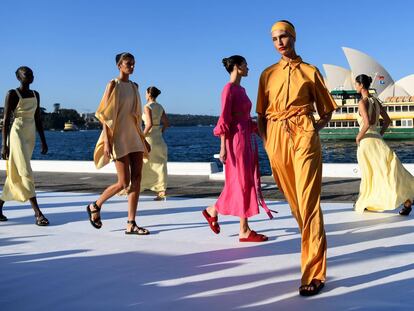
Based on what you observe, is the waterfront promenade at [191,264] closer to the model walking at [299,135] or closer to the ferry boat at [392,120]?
the model walking at [299,135]

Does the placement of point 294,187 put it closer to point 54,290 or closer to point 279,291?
point 279,291

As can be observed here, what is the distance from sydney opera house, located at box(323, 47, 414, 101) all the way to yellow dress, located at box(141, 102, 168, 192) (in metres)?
54.1

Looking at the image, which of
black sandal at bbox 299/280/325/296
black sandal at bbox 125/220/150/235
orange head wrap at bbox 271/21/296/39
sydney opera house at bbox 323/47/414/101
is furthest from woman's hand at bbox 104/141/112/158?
sydney opera house at bbox 323/47/414/101

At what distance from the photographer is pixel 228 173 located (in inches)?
176

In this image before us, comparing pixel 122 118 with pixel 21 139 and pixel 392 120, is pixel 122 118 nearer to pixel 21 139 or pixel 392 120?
pixel 21 139

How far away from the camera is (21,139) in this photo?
5.30 meters

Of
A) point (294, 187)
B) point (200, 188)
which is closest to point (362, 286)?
point (294, 187)

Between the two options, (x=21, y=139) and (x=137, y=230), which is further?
(x=21, y=139)

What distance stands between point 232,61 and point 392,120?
53.7m

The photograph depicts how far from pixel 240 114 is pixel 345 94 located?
2168 inches

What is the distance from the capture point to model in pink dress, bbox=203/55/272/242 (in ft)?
14.3

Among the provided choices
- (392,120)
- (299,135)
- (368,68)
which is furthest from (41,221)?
(368,68)

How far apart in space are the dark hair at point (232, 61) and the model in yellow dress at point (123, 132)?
85 cm

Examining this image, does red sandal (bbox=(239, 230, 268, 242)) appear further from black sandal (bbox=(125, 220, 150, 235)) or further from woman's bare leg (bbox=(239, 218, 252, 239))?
black sandal (bbox=(125, 220, 150, 235))
